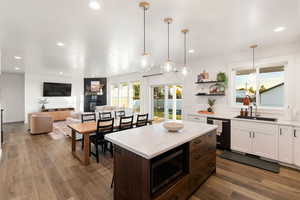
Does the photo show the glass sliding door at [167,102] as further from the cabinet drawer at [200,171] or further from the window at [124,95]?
the cabinet drawer at [200,171]

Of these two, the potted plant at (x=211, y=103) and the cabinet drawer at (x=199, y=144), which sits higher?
the potted plant at (x=211, y=103)

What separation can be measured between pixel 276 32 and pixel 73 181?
185 inches

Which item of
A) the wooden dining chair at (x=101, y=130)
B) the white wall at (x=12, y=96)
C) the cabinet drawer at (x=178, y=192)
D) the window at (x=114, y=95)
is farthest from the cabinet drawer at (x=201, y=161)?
the white wall at (x=12, y=96)

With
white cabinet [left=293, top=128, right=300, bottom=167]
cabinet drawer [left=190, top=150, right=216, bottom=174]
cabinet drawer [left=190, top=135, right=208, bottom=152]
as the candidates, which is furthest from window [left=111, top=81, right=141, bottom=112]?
white cabinet [left=293, top=128, right=300, bottom=167]

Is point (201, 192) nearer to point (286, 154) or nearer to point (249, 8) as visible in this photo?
point (286, 154)

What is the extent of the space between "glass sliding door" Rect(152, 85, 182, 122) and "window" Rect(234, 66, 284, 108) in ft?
6.84

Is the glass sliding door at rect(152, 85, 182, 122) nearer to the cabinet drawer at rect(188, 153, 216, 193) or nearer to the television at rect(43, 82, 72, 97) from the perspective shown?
the cabinet drawer at rect(188, 153, 216, 193)

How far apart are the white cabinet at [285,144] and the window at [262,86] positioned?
91 centimetres

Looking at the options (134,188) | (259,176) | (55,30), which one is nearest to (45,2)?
(55,30)

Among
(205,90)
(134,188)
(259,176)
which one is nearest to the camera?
(134,188)

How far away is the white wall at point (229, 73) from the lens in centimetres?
320

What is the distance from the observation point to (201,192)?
2.17 m

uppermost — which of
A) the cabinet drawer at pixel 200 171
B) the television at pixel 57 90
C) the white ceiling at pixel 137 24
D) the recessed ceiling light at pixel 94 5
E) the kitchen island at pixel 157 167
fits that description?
the white ceiling at pixel 137 24

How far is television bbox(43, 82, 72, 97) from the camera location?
314 inches
